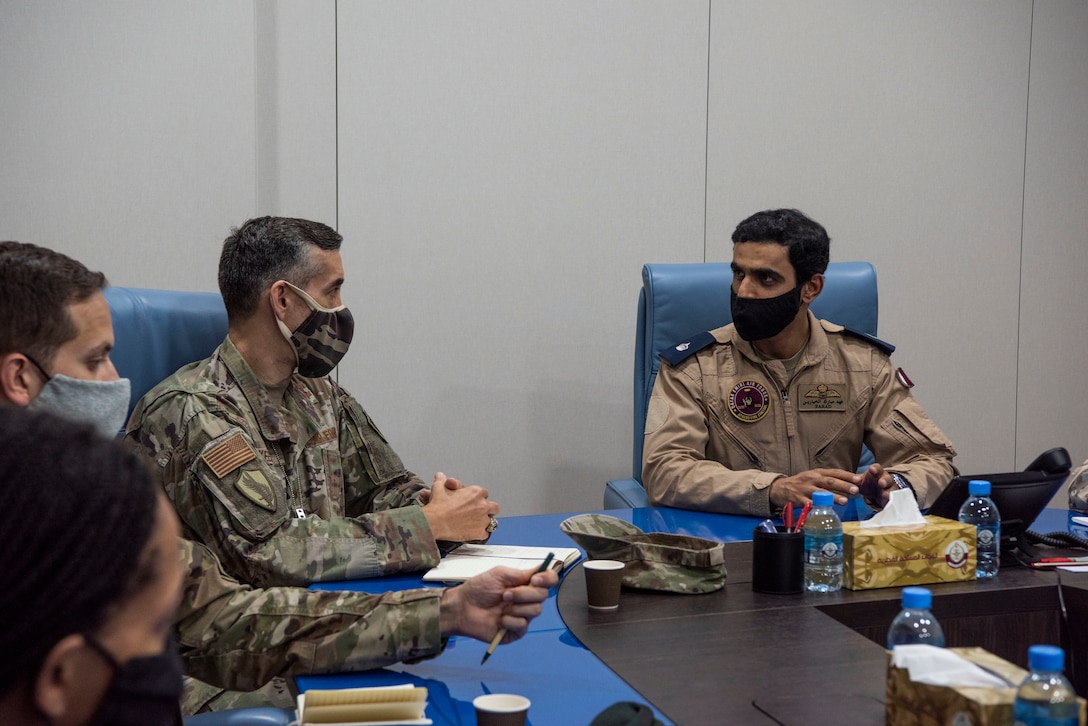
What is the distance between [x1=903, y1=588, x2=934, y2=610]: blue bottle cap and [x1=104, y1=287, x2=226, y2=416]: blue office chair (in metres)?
1.44

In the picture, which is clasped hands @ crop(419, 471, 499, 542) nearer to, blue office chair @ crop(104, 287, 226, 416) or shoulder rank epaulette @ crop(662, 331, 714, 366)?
blue office chair @ crop(104, 287, 226, 416)

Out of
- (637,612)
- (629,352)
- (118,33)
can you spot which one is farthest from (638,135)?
(637,612)

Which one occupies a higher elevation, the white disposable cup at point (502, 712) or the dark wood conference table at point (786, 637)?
the white disposable cup at point (502, 712)

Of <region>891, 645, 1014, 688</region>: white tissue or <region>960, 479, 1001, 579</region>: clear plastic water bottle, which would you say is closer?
<region>891, 645, 1014, 688</region>: white tissue

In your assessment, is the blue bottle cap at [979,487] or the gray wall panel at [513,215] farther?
the gray wall panel at [513,215]

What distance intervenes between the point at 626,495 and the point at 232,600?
129 cm

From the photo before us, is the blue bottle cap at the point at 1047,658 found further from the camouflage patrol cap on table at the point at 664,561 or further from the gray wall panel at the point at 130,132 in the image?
the gray wall panel at the point at 130,132

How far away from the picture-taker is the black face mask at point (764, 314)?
2.64m

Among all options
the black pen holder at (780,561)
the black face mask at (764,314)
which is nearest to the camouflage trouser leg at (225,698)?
the black pen holder at (780,561)

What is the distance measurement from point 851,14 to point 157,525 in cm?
358

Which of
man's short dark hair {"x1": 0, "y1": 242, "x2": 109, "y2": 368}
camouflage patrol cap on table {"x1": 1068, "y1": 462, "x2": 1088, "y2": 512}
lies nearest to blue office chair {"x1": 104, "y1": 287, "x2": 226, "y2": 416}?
man's short dark hair {"x1": 0, "y1": 242, "x2": 109, "y2": 368}

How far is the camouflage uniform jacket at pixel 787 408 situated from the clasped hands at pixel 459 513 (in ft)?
2.46

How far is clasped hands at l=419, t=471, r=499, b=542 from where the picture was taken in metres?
1.83

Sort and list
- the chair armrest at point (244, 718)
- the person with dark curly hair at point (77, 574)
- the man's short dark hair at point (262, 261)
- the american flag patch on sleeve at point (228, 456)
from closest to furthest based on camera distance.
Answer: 1. the person with dark curly hair at point (77, 574)
2. the chair armrest at point (244, 718)
3. the american flag patch on sleeve at point (228, 456)
4. the man's short dark hair at point (262, 261)
